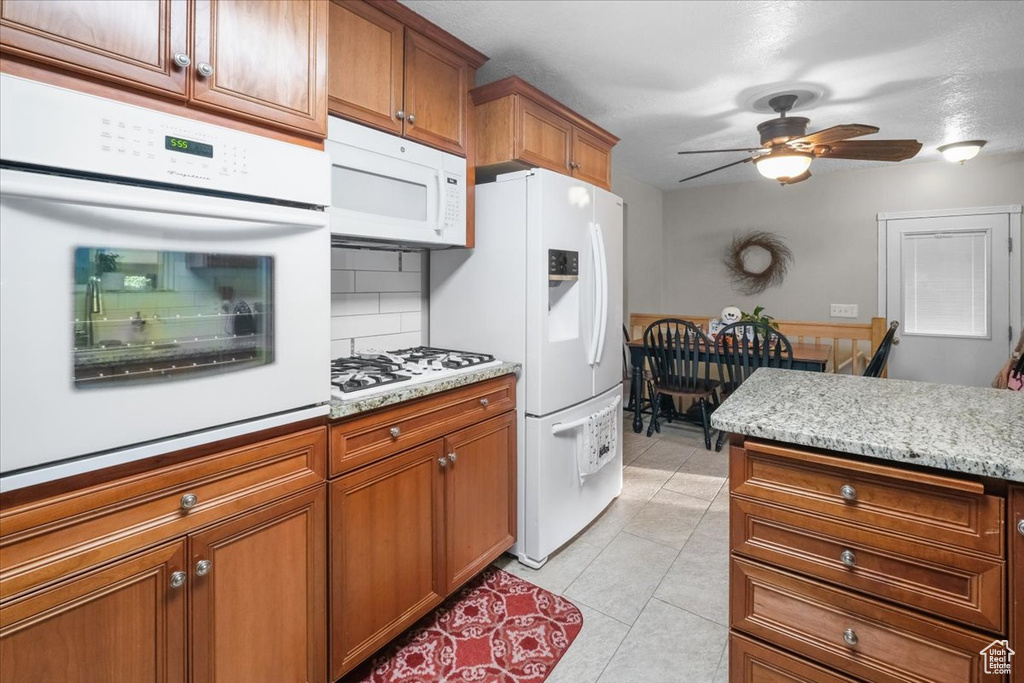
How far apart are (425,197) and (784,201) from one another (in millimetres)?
4376

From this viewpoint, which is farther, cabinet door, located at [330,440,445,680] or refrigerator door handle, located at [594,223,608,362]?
refrigerator door handle, located at [594,223,608,362]

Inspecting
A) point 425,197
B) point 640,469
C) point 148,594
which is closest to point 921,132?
point 640,469

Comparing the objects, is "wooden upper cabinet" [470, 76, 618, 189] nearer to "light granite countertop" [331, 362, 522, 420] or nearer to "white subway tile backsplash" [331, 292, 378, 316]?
"white subway tile backsplash" [331, 292, 378, 316]

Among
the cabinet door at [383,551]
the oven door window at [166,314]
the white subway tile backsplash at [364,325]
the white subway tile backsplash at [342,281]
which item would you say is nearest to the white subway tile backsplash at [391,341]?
the white subway tile backsplash at [364,325]

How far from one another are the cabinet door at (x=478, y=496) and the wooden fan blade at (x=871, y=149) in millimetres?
2352

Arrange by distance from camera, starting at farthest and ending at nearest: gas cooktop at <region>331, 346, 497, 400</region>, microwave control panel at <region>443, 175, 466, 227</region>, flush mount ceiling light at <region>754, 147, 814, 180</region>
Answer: flush mount ceiling light at <region>754, 147, 814, 180</region> → microwave control panel at <region>443, 175, 466, 227</region> → gas cooktop at <region>331, 346, 497, 400</region>

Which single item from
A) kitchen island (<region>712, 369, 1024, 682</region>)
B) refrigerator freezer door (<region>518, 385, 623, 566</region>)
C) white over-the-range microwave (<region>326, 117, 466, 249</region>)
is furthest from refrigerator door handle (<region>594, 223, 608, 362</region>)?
kitchen island (<region>712, 369, 1024, 682</region>)

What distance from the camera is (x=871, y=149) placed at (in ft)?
8.98

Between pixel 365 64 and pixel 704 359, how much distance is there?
3.25 metres

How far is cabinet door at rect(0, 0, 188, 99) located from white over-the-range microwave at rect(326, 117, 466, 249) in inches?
21.8

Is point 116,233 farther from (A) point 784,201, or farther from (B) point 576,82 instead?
(A) point 784,201

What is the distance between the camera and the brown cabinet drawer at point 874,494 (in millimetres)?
1003

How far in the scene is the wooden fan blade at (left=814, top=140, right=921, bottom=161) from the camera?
8.55 ft

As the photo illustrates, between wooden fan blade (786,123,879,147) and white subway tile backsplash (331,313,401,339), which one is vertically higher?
wooden fan blade (786,123,879,147)
